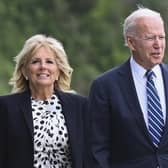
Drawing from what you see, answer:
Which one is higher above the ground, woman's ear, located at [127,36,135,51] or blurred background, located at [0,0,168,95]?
blurred background, located at [0,0,168,95]

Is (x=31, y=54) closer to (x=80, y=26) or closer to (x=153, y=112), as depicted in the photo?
(x=153, y=112)

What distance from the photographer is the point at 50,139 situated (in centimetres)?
886

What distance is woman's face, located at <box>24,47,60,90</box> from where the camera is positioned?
8.99 m

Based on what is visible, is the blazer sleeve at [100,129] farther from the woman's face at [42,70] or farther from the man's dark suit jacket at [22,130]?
the woman's face at [42,70]

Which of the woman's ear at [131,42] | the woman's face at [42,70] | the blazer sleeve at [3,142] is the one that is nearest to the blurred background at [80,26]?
the woman's face at [42,70]

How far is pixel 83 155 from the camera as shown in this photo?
8.98 m

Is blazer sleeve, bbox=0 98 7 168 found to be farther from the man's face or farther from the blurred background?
the blurred background

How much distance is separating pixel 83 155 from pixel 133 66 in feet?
2.54

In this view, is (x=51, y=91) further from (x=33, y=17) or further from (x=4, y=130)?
(x=33, y=17)

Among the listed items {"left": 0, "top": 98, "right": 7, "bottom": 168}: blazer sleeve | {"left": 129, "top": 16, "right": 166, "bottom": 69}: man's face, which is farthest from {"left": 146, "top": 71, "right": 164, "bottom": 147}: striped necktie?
{"left": 0, "top": 98, "right": 7, "bottom": 168}: blazer sleeve

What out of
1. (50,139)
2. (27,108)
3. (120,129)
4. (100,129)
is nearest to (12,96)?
(27,108)

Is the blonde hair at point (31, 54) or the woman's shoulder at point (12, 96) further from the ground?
the blonde hair at point (31, 54)

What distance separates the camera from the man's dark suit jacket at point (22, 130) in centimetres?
887

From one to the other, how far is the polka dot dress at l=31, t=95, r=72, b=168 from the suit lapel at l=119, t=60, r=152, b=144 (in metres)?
0.57
